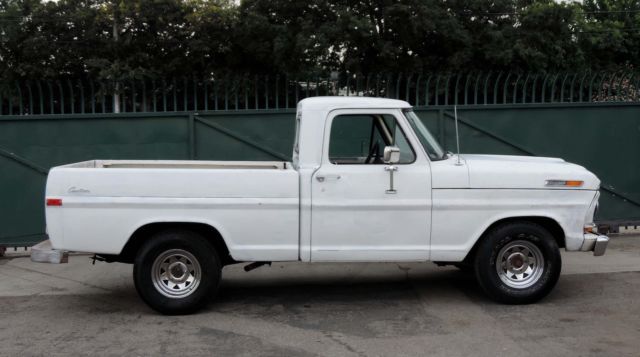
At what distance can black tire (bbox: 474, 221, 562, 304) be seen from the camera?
6.16 m

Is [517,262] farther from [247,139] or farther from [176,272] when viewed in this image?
[247,139]

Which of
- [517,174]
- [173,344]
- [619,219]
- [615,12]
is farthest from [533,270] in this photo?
[615,12]

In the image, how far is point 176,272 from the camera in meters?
6.13

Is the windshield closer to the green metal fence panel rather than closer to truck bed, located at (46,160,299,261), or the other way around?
truck bed, located at (46,160,299,261)

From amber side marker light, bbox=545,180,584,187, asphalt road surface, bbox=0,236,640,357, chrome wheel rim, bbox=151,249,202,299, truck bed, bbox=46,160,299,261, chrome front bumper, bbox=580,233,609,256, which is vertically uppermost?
amber side marker light, bbox=545,180,584,187

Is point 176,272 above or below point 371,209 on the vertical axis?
below

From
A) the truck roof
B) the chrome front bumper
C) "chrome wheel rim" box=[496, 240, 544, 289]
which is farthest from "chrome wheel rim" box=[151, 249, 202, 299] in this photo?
the chrome front bumper

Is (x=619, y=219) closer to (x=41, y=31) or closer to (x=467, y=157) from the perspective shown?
(x=467, y=157)

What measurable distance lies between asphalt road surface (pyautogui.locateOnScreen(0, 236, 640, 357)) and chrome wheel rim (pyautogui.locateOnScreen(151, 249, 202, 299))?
26 cm

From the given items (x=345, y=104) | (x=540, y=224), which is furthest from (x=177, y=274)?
(x=540, y=224)

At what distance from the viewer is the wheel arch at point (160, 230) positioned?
6.09 m

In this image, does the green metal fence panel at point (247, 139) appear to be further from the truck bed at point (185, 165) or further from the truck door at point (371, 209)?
the truck door at point (371, 209)

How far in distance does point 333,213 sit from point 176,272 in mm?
1595

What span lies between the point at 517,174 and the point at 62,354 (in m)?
4.32
